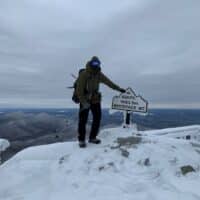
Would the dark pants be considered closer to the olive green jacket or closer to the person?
the person

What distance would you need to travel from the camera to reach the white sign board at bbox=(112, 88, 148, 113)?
20.8ft

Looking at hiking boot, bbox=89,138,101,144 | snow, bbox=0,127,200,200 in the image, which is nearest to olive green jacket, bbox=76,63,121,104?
hiking boot, bbox=89,138,101,144

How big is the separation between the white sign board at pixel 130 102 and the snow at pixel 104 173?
0.74m

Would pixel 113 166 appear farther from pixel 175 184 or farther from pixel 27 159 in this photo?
pixel 27 159

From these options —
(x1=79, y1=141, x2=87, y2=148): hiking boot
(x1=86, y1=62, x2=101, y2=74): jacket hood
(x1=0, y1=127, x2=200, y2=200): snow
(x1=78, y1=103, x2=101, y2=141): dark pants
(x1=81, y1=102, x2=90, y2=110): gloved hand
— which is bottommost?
(x1=0, y1=127, x2=200, y2=200): snow

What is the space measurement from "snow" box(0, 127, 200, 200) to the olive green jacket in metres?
0.96

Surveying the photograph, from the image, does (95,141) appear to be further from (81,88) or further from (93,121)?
(81,88)

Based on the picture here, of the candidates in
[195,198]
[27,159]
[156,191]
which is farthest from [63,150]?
[195,198]

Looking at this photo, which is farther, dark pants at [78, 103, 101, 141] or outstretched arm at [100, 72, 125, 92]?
outstretched arm at [100, 72, 125, 92]

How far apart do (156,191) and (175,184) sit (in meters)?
0.39

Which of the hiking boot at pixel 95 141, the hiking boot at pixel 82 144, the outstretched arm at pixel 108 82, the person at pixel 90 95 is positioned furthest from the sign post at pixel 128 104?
the hiking boot at pixel 82 144

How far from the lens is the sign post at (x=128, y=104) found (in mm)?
6340

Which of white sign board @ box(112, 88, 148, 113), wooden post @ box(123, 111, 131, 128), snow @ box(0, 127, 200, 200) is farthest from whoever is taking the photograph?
wooden post @ box(123, 111, 131, 128)

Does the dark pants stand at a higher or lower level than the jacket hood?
lower
